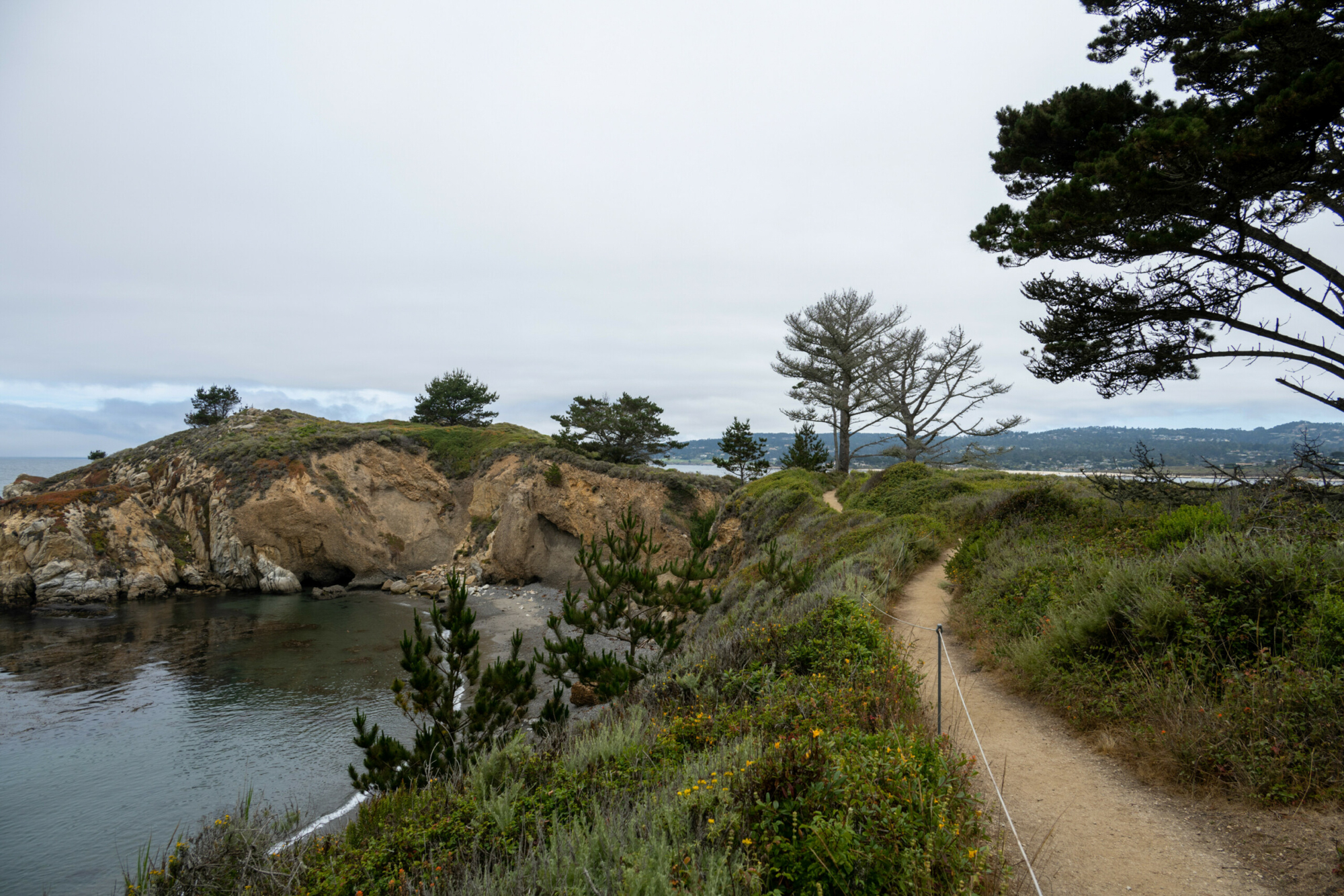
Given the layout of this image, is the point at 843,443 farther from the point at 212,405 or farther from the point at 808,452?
the point at 212,405

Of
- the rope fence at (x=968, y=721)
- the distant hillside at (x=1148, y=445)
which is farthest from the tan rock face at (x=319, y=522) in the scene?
the rope fence at (x=968, y=721)

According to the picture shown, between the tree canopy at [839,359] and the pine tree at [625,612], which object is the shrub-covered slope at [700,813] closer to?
the pine tree at [625,612]

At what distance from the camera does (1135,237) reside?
784 centimetres

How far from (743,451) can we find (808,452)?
4.96 meters

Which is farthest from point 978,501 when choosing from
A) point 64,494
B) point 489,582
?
point 64,494

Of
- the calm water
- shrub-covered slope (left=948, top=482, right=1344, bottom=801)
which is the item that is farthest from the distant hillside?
the calm water

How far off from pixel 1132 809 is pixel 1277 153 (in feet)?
24.9

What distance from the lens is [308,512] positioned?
36.2 metres

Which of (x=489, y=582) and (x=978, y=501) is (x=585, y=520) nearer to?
(x=489, y=582)

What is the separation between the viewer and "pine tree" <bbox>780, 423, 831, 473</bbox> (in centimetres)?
3666

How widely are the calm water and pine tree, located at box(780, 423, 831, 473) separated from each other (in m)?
24.7

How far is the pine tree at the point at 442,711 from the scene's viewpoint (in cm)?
714

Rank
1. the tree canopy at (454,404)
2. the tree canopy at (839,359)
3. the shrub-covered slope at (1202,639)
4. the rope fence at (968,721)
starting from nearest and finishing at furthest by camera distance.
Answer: the rope fence at (968,721) → the shrub-covered slope at (1202,639) → the tree canopy at (839,359) → the tree canopy at (454,404)

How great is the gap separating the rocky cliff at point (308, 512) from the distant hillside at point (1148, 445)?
1052cm
